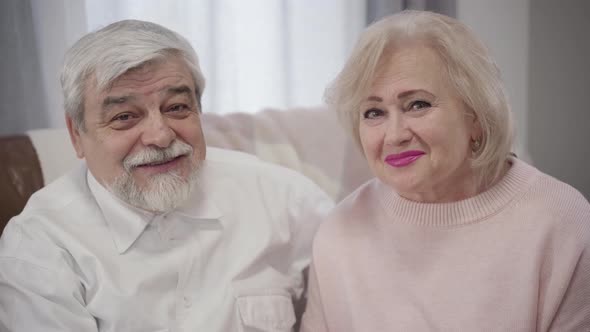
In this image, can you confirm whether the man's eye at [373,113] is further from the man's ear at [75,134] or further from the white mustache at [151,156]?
the man's ear at [75,134]

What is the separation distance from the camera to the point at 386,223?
1.58 m

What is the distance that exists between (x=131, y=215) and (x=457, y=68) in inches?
32.4

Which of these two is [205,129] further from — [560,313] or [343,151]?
[560,313]

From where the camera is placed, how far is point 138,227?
1.54 meters

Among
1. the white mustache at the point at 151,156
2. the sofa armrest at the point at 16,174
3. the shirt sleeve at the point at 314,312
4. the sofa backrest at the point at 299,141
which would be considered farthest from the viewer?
the sofa backrest at the point at 299,141

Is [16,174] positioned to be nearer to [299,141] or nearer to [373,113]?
[299,141]

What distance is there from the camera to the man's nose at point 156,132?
1.46 meters

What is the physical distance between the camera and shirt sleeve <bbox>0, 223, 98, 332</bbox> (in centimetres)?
140

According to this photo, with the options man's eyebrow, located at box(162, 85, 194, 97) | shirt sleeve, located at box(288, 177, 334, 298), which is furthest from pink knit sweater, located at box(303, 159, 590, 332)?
man's eyebrow, located at box(162, 85, 194, 97)

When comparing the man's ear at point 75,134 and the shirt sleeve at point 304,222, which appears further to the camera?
the shirt sleeve at point 304,222

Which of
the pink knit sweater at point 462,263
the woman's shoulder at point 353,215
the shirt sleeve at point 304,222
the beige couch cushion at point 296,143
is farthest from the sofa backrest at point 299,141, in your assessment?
the pink knit sweater at point 462,263

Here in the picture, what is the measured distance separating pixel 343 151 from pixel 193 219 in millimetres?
709

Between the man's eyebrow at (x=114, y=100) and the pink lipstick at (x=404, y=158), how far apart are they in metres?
0.59

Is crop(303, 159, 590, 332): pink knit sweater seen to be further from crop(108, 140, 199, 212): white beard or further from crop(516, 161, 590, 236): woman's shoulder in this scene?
crop(108, 140, 199, 212): white beard
